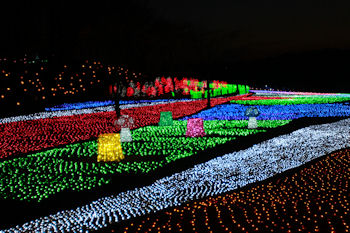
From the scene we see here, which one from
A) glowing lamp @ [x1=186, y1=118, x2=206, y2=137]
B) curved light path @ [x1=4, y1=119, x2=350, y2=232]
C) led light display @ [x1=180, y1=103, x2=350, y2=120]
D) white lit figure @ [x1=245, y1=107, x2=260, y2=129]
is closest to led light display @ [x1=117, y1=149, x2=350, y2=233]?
curved light path @ [x1=4, y1=119, x2=350, y2=232]

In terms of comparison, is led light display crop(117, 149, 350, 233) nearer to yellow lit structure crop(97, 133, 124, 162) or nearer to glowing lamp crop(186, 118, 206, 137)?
yellow lit structure crop(97, 133, 124, 162)

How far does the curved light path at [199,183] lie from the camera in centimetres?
572

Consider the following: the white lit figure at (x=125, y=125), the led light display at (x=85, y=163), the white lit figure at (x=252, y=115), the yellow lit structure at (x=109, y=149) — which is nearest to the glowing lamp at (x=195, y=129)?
the led light display at (x=85, y=163)

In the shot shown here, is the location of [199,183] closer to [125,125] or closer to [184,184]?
[184,184]

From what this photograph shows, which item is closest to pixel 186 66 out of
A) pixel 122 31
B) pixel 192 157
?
pixel 122 31

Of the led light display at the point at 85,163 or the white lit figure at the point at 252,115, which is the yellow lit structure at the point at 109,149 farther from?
the white lit figure at the point at 252,115

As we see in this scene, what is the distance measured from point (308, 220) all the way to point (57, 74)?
57.2 ft

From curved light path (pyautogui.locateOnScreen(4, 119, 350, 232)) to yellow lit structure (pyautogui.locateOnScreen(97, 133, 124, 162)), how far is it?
7.69ft

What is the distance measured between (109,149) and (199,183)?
11.1ft

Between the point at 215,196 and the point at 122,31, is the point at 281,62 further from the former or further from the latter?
the point at 215,196

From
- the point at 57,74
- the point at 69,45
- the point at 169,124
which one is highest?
the point at 69,45

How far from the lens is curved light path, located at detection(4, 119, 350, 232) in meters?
5.72

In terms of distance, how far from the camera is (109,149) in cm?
1009

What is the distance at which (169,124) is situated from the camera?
17781mm
